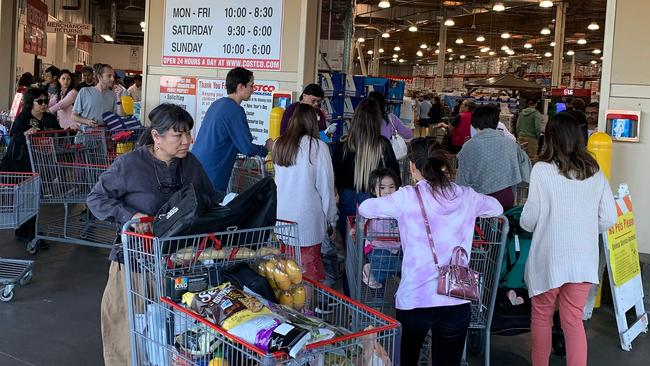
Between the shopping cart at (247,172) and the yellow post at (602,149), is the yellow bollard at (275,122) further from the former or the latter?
the yellow post at (602,149)

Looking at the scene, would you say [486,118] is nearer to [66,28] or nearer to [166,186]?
[166,186]

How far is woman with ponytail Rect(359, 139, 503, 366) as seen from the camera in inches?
132

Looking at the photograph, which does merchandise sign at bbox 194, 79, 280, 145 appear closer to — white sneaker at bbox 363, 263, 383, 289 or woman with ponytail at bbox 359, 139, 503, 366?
white sneaker at bbox 363, 263, 383, 289

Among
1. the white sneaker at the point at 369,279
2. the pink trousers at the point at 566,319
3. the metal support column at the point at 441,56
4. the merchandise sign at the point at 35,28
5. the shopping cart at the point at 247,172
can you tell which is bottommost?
the pink trousers at the point at 566,319

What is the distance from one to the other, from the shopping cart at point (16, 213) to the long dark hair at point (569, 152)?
3840 mm

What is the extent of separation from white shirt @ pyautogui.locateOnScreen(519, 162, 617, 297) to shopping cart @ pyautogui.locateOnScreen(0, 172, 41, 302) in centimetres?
377

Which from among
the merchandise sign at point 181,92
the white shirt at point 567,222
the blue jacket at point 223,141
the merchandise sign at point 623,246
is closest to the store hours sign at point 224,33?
the merchandise sign at point 181,92

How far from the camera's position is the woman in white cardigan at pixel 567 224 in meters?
3.92

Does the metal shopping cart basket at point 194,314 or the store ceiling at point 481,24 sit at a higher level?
the store ceiling at point 481,24

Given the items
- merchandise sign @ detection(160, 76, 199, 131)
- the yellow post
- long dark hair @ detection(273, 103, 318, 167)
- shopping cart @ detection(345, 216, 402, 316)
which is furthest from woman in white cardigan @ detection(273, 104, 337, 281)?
merchandise sign @ detection(160, 76, 199, 131)

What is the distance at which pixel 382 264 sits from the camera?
3861mm

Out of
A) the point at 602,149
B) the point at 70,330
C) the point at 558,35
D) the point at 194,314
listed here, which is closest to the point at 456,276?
the point at 194,314

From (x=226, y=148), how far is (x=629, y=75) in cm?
331

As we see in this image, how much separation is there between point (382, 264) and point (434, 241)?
57cm
